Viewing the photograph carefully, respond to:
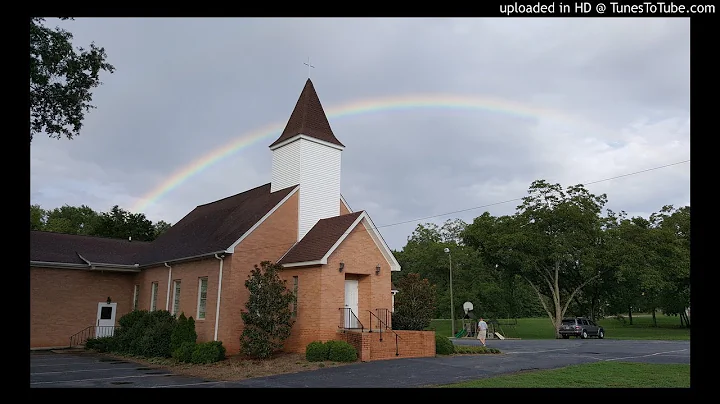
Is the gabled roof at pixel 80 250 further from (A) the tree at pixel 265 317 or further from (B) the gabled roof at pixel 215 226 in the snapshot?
(A) the tree at pixel 265 317

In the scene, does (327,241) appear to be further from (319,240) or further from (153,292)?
(153,292)

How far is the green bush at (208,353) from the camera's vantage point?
19781 mm

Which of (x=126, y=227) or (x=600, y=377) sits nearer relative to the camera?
(x=600, y=377)

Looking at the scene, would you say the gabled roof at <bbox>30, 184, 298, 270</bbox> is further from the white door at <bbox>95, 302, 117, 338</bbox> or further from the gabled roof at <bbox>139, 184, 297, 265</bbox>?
the white door at <bbox>95, 302, 117, 338</bbox>

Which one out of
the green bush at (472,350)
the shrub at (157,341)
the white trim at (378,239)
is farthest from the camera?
the green bush at (472,350)

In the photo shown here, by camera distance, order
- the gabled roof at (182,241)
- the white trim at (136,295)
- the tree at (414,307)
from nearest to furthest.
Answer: the tree at (414,307), the gabled roof at (182,241), the white trim at (136,295)

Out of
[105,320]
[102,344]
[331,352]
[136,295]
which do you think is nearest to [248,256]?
[331,352]

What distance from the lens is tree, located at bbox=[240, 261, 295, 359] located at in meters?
19.2

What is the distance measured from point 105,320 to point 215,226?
28.3ft

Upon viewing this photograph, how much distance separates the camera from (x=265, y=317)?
765 inches

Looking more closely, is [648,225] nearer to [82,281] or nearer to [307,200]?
[307,200]

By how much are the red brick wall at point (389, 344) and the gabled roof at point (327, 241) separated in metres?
3.18

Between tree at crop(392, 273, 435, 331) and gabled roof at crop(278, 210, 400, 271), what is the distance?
1317 millimetres

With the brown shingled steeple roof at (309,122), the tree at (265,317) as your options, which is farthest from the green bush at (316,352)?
the brown shingled steeple roof at (309,122)
